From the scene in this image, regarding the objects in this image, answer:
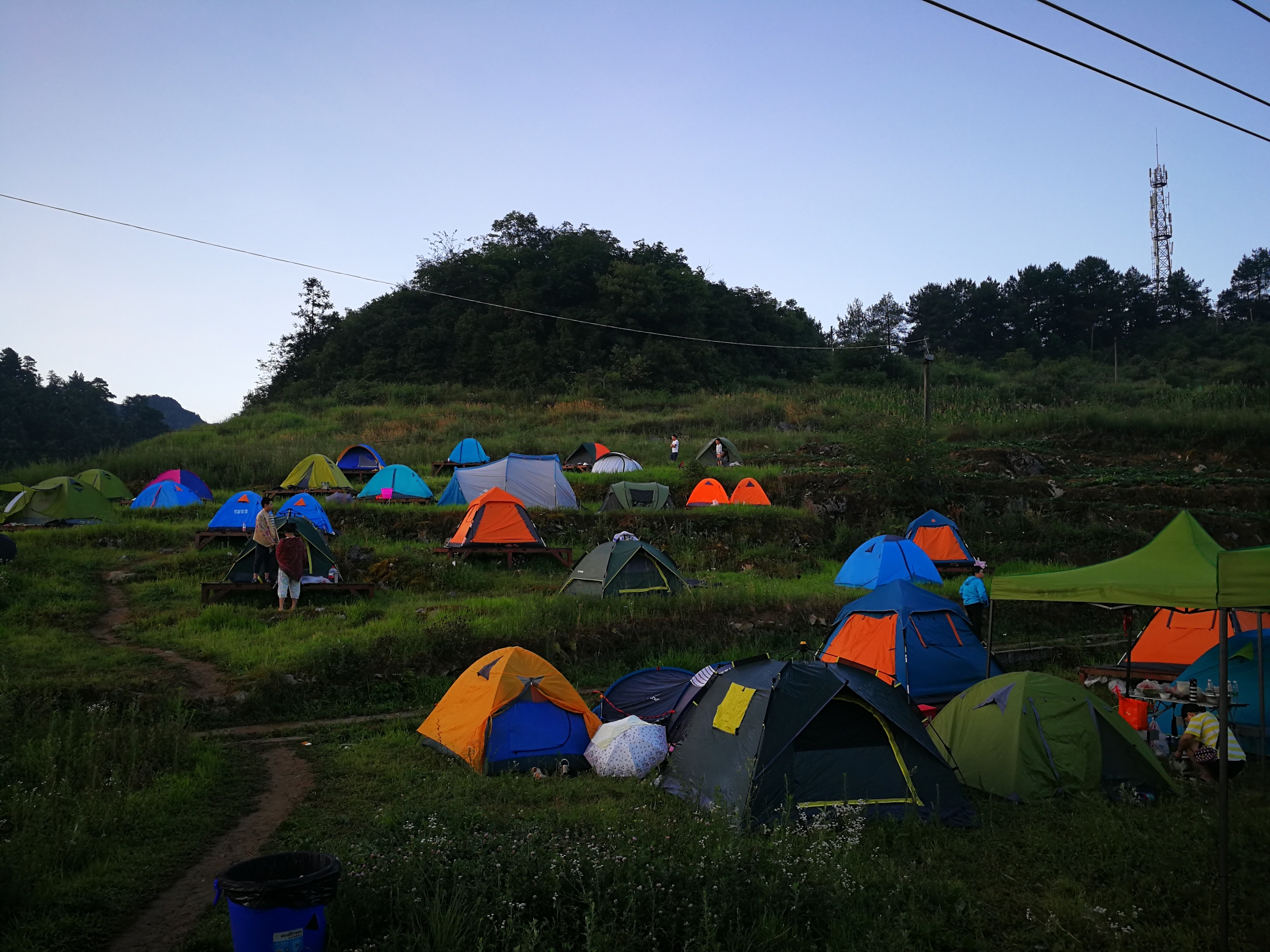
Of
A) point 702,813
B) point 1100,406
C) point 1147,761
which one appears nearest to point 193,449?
point 702,813

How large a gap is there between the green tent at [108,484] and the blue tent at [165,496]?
1.52m

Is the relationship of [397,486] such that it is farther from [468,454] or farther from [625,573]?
[625,573]

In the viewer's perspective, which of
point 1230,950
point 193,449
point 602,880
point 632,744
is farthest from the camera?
point 193,449

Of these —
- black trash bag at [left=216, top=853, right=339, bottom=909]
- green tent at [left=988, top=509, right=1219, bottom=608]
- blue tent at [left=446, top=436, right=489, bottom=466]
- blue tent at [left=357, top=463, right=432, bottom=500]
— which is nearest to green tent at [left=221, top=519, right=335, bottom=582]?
blue tent at [left=357, top=463, right=432, bottom=500]

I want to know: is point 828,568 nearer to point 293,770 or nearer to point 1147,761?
point 1147,761

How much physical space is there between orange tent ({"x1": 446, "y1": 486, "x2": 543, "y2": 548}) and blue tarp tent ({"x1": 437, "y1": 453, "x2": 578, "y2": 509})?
3.33 metres

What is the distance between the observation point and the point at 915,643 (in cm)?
1177

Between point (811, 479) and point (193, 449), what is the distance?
69.4ft

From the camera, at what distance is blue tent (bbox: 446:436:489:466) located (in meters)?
29.7

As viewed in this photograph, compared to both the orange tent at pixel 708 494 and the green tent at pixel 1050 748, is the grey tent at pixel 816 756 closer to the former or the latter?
the green tent at pixel 1050 748

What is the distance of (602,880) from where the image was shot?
5.14 metres

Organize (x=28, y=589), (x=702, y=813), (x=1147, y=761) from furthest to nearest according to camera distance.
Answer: (x=28, y=589) < (x=1147, y=761) < (x=702, y=813)

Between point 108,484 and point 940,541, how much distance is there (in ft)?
76.4

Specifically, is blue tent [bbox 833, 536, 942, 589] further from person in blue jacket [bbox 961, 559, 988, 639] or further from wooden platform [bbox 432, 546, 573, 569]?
wooden platform [bbox 432, 546, 573, 569]
